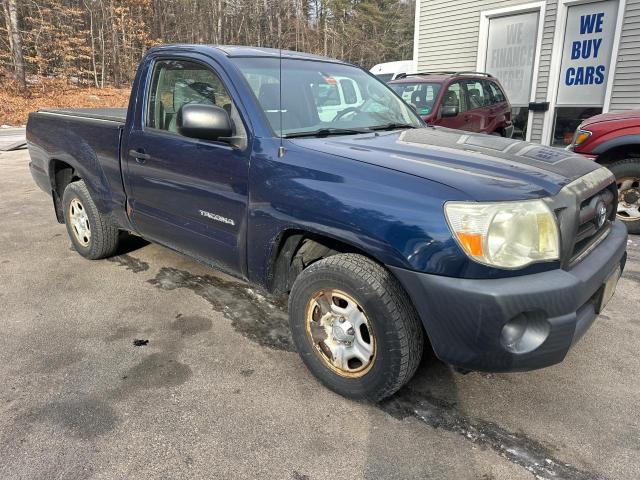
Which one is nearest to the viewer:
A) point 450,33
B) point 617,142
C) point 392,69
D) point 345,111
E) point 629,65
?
point 345,111

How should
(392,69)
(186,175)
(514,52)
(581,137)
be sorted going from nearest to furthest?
(186,175) → (581,137) → (514,52) → (392,69)

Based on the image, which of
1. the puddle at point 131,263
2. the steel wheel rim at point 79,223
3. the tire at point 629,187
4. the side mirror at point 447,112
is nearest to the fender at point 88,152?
the steel wheel rim at point 79,223

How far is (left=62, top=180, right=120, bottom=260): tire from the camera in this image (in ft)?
14.0

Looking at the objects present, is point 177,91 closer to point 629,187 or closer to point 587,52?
point 629,187

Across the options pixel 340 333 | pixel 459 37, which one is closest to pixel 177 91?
pixel 340 333

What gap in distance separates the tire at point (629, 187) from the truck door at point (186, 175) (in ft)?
13.7

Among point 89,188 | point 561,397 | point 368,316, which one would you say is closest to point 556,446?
point 561,397

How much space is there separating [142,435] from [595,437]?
6.96ft

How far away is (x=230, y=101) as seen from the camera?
2930 mm

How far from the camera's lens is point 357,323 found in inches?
96.1

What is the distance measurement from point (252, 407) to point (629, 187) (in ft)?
15.5

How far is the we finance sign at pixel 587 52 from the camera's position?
9.20 metres

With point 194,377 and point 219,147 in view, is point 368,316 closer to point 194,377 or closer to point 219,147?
point 194,377

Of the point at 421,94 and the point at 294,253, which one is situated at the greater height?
the point at 421,94
